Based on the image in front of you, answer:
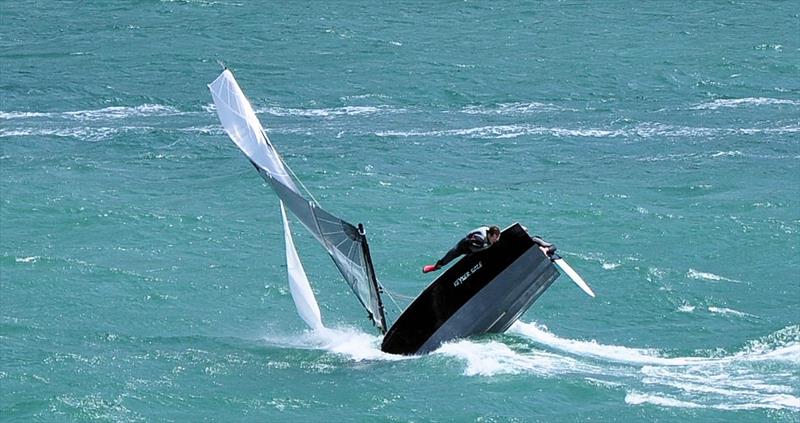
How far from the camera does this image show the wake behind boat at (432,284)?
1095 inches

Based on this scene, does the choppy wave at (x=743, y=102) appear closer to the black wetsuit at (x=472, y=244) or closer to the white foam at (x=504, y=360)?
the white foam at (x=504, y=360)

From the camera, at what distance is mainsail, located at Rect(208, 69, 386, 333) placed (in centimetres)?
2878

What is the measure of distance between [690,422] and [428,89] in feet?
111

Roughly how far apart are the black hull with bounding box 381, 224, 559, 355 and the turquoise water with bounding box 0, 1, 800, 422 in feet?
1.47

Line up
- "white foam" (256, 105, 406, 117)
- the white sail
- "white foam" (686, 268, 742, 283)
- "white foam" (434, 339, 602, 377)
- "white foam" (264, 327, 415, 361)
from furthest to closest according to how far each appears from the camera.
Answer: "white foam" (256, 105, 406, 117) → "white foam" (686, 268, 742, 283) → "white foam" (264, 327, 415, 361) → the white sail → "white foam" (434, 339, 602, 377)

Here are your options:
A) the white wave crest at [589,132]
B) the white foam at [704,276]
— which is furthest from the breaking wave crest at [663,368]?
the white wave crest at [589,132]

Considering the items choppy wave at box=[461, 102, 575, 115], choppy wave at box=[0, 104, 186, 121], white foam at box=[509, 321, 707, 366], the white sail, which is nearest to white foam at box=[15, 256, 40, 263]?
the white sail

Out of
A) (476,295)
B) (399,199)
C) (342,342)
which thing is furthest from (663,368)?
(399,199)

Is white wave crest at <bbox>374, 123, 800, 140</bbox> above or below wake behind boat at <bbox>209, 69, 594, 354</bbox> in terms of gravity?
below

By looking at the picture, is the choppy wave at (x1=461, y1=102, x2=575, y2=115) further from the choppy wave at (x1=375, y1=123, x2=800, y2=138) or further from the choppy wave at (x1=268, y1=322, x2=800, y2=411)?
the choppy wave at (x1=268, y1=322, x2=800, y2=411)

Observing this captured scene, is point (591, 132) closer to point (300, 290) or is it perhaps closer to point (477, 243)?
point (300, 290)

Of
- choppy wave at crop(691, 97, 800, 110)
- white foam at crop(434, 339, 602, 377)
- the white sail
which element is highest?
the white sail

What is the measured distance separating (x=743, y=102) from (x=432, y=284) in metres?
30.4

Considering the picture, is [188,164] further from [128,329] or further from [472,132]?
[128,329]
